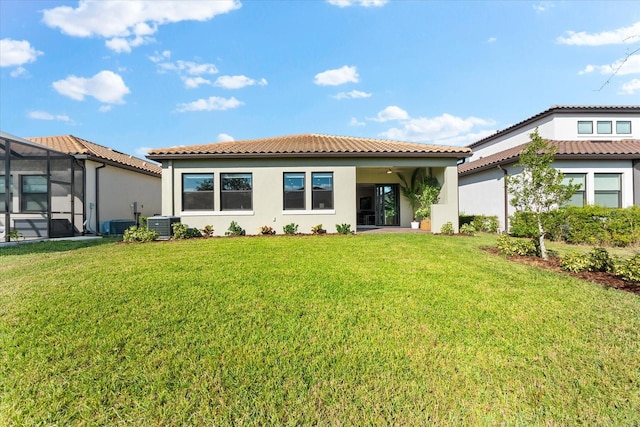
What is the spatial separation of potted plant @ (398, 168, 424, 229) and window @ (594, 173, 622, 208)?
298 inches

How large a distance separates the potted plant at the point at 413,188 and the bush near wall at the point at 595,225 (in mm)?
4682

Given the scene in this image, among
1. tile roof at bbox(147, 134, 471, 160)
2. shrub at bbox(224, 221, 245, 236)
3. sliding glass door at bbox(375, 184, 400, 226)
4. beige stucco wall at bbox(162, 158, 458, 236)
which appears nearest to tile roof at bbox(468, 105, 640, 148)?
tile roof at bbox(147, 134, 471, 160)

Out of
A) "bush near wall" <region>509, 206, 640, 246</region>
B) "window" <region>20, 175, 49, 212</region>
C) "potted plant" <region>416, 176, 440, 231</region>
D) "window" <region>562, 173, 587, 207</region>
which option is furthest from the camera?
"potted plant" <region>416, 176, 440, 231</region>

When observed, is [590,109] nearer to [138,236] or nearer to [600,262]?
[600,262]

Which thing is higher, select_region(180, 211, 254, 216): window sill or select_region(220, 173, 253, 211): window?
select_region(220, 173, 253, 211): window

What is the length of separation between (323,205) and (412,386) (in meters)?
10.0

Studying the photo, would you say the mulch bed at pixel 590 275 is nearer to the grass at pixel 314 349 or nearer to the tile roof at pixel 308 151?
the grass at pixel 314 349

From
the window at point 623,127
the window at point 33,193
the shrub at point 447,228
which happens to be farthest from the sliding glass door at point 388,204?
the window at point 33,193

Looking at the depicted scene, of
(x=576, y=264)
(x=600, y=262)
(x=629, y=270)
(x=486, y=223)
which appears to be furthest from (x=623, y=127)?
(x=629, y=270)

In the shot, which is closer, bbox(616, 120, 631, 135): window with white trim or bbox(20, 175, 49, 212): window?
bbox(20, 175, 49, 212): window

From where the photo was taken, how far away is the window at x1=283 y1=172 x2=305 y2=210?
12609mm

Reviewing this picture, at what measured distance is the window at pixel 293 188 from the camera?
12609mm

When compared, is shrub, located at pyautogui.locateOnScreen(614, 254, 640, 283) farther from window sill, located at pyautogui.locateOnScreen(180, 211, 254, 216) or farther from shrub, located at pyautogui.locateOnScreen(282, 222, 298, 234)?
window sill, located at pyautogui.locateOnScreen(180, 211, 254, 216)

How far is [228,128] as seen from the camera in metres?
18.8
